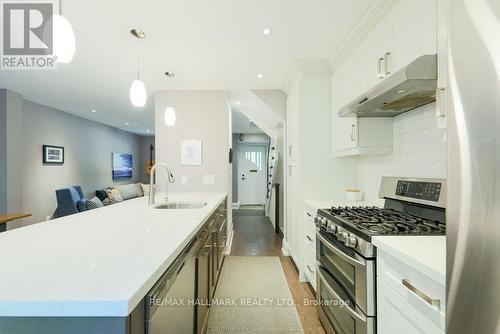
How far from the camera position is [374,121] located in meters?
2.10

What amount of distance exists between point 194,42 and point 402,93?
1.90 metres

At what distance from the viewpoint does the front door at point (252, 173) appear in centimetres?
839

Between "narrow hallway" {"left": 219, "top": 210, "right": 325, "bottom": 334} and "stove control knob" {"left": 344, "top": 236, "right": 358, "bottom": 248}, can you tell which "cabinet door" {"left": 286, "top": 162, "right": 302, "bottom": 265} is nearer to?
"narrow hallway" {"left": 219, "top": 210, "right": 325, "bottom": 334}

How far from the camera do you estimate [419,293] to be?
0.90 metres

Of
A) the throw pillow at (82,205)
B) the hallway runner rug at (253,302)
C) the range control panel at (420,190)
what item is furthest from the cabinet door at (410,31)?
the throw pillow at (82,205)

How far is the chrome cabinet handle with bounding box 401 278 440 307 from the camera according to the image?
0.84 meters

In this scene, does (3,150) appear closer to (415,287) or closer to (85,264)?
(85,264)

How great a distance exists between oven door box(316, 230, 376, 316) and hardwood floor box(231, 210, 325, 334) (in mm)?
585

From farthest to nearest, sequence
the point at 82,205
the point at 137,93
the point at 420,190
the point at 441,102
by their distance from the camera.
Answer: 1. the point at 82,205
2. the point at 137,93
3. the point at 420,190
4. the point at 441,102

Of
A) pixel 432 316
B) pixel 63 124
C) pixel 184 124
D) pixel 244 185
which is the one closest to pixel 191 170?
pixel 184 124

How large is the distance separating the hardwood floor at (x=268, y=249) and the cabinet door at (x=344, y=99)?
5.05 ft

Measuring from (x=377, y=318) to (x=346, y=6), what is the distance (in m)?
2.11

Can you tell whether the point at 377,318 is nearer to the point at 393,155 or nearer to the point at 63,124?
the point at 393,155

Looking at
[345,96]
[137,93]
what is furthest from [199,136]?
[345,96]
